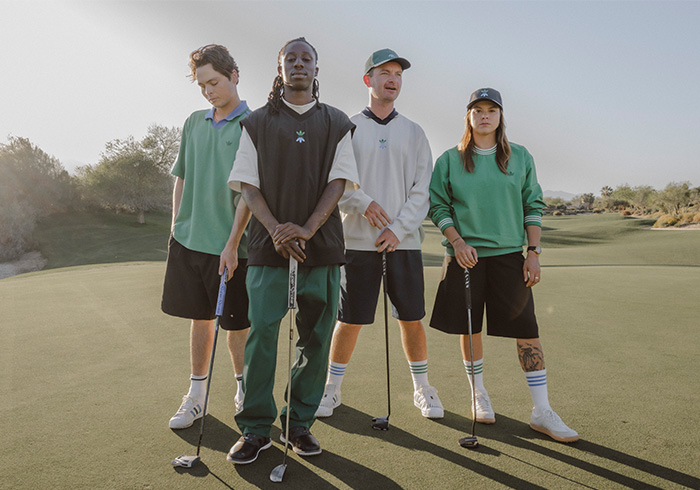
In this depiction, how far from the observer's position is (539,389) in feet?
9.46

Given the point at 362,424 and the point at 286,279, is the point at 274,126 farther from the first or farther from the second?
the point at 362,424

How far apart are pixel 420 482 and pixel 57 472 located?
5.05 ft

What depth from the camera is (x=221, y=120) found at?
302 centimetres

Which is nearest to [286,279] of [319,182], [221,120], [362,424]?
[319,182]

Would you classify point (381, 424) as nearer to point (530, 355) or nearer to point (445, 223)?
point (530, 355)

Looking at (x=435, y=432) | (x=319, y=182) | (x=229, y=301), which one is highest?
(x=319, y=182)

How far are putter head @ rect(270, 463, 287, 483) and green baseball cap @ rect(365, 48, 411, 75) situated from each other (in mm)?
2396

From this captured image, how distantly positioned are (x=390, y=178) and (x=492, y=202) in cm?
64

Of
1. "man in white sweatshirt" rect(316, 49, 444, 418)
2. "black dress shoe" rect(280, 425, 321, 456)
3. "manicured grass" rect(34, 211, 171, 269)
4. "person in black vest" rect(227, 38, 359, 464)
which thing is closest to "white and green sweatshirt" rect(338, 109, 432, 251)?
"man in white sweatshirt" rect(316, 49, 444, 418)

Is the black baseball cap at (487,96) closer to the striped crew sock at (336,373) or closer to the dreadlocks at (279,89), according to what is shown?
the dreadlocks at (279,89)

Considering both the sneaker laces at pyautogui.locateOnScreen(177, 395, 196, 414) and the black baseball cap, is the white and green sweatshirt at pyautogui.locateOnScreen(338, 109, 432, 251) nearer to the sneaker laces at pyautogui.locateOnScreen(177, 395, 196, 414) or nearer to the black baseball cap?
the black baseball cap

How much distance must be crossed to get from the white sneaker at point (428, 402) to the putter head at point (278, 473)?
99 centimetres

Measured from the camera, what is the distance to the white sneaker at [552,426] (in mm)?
2586

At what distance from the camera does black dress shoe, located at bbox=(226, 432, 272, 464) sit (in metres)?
2.34
